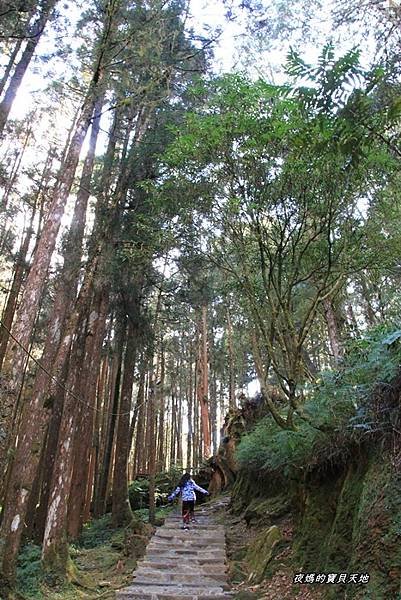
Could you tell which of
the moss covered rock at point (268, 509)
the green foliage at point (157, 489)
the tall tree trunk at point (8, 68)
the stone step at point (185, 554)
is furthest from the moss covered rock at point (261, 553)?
the tall tree trunk at point (8, 68)

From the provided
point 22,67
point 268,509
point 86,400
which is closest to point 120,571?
point 268,509

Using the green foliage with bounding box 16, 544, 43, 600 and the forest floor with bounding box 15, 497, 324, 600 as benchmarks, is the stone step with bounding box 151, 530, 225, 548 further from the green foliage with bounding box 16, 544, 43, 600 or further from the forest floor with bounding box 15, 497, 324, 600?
the green foliage with bounding box 16, 544, 43, 600

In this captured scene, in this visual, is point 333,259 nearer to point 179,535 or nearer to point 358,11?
point 358,11

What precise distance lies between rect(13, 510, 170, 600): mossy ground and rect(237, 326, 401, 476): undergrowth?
11.7 feet

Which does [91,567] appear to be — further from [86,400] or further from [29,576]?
[86,400]

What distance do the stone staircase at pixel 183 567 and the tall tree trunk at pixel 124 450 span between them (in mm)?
2423

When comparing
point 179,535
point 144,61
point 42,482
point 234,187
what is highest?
point 144,61

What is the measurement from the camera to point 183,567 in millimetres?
7059

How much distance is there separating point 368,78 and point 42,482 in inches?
478

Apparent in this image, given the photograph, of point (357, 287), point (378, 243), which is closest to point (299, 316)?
point (357, 287)

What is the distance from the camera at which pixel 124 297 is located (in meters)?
12.4

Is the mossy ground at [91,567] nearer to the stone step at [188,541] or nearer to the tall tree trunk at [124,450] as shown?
the stone step at [188,541]

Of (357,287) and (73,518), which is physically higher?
(357,287)

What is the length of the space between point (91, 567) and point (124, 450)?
12.5 feet
